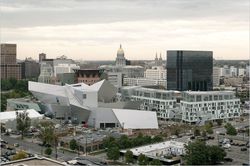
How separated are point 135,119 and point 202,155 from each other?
3.99 metres

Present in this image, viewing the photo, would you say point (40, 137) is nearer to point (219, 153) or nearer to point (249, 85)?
point (219, 153)

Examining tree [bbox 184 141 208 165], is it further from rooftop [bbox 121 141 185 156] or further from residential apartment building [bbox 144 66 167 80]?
residential apartment building [bbox 144 66 167 80]

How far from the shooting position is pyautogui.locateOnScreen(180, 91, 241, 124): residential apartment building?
1188cm

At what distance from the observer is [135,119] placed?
35.0ft

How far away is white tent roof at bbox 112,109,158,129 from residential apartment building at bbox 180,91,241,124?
1443 millimetres

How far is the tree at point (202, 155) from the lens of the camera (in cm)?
679

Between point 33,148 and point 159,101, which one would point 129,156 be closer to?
point 33,148

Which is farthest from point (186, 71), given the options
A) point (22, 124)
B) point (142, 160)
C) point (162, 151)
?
point (142, 160)

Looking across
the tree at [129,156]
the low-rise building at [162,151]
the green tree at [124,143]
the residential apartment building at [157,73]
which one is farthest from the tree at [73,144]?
the residential apartment building at [157,73]

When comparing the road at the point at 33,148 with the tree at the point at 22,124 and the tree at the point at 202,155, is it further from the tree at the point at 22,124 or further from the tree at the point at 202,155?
the tree at the point at 202,155

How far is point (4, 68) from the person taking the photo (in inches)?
909

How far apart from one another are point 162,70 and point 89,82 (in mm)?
7260

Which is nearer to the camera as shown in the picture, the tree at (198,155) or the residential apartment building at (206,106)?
the tree at (198,155)

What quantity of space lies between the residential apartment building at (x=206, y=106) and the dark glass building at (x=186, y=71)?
3006 mm
